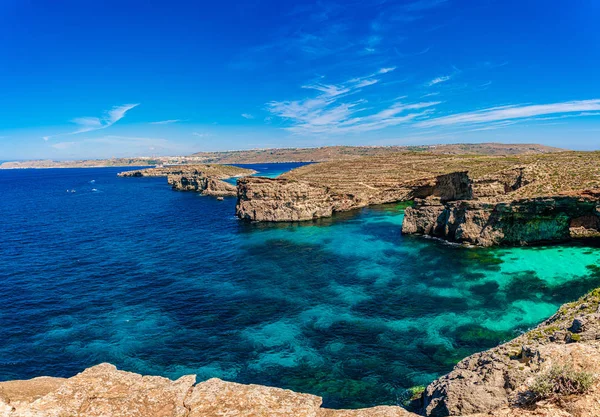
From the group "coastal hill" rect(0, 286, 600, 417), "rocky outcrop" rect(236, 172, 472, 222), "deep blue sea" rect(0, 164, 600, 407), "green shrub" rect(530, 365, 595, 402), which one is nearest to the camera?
"green shrub" rect(530, 365, 595, 402)

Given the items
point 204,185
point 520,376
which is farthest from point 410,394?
point 204,185

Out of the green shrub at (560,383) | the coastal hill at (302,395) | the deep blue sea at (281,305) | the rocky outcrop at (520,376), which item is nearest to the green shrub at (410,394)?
the deep blue sea at (281,305)

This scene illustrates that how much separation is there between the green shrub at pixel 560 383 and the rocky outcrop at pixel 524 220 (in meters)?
43.6

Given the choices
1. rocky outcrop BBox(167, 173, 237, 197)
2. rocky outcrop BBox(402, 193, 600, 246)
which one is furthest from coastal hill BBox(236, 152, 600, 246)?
rocky outcrop BBox(167, 173, 237, 197)

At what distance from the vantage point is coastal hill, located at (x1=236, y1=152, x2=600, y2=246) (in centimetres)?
4747

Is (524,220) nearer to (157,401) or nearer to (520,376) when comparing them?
(520,376)

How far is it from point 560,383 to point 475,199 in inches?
2004

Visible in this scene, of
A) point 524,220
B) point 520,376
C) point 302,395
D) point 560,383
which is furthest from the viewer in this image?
point 524,220

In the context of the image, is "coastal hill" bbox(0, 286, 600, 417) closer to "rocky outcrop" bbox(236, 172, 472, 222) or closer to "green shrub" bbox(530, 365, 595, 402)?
"green shrub" bbox(530, 365, 595, 402)

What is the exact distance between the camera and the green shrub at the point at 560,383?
912 cm

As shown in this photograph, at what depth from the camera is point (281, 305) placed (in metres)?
34.3

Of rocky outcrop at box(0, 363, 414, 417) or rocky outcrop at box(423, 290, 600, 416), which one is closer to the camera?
rocky outcrop at box(423, 290, 600, 416)

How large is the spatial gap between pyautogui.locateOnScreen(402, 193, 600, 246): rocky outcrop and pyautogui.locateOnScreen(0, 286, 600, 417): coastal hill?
39176 mm

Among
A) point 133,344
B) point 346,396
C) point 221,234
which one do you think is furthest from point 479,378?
point 221,234
